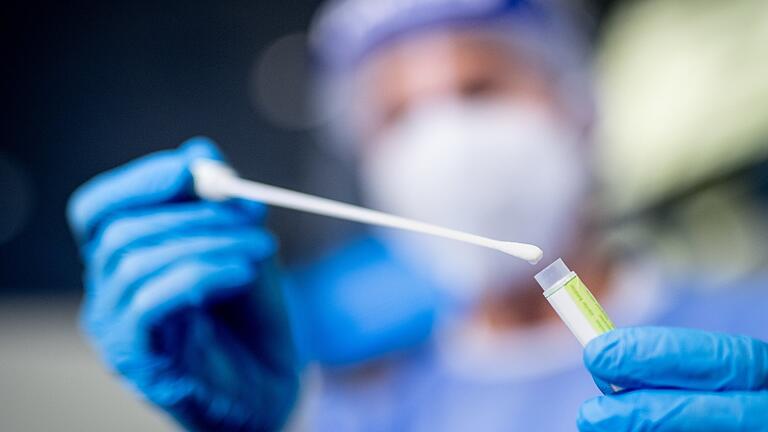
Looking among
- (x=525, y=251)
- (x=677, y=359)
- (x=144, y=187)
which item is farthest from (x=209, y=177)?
(x=677, y=359)

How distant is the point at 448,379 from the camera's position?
1162 millimetres

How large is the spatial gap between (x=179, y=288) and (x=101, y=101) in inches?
44.9

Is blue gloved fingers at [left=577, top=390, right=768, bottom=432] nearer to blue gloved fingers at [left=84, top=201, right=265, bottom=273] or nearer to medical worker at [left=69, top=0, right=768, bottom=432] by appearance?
medical worker at [left=69, top=0, right=768, bottom=432]

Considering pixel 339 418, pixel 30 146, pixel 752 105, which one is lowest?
pixel 339 418

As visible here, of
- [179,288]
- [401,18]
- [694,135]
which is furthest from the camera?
[694,135]

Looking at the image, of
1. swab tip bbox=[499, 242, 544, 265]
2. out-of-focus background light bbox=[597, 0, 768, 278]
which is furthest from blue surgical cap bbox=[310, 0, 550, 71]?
swab tip bbox=[499, 242, 544, 265]

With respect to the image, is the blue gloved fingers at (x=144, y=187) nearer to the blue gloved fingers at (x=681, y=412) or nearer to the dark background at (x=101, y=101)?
the blue gloved fingers at (x=681, y=412)

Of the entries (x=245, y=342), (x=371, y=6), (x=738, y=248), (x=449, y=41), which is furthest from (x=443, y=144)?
(x=738, y=248)

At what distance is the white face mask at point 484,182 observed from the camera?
114 cm

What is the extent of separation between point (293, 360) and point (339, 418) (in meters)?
0.24

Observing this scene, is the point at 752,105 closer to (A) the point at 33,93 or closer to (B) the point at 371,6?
(B) the point at 371,6

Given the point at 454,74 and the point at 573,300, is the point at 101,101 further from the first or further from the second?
the point at 573,300

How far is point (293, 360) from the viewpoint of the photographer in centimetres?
101

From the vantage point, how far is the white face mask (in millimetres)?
1142
